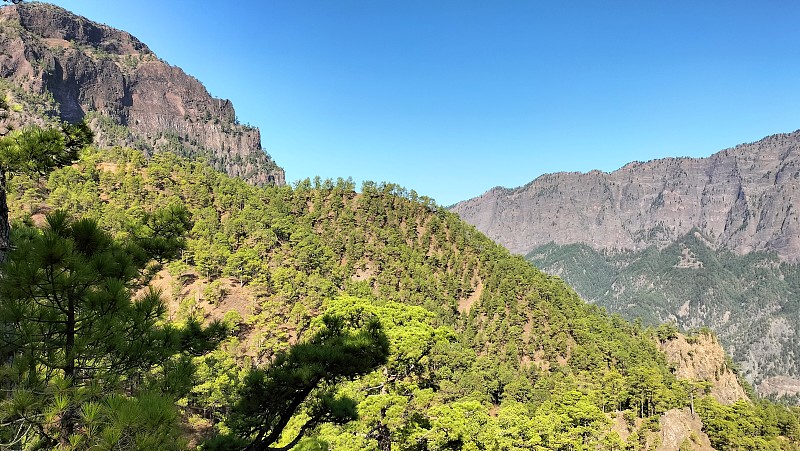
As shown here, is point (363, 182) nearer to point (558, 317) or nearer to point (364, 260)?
point (364, 260)

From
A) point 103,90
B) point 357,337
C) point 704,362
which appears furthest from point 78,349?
point 103,90

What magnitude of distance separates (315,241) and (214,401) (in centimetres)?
4111

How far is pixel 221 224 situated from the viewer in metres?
57.2

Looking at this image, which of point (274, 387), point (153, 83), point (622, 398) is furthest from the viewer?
point (153, 83)

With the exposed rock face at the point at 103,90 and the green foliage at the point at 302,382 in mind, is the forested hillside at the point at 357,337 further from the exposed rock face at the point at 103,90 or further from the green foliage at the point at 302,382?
the exposed rock face at the point at 103,90

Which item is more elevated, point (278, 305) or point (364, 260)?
point (364, 260)

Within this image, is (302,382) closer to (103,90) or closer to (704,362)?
(704,362)

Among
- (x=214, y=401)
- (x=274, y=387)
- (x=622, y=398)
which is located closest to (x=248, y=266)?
(x=214, y=401)

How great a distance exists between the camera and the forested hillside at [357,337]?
321 inches

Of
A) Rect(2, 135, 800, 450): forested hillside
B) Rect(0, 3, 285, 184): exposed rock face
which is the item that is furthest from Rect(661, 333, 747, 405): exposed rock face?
Rect(0, 3, 285, 184): exposed rock face

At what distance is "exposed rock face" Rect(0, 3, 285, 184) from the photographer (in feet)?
487

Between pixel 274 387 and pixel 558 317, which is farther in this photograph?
pixel 558 317

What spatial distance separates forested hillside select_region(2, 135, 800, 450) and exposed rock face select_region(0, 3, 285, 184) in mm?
103232

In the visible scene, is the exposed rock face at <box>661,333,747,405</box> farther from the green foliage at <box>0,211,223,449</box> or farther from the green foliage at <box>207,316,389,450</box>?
the green foliage at <box>0,211,223,449</box>
